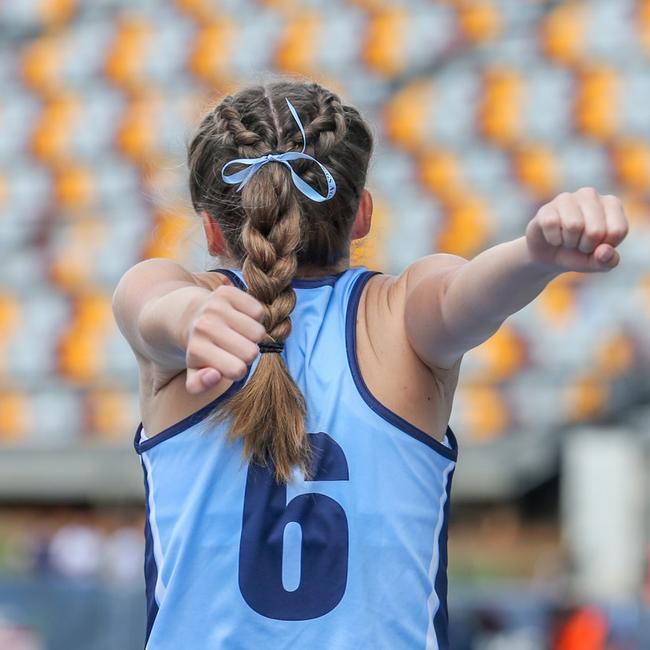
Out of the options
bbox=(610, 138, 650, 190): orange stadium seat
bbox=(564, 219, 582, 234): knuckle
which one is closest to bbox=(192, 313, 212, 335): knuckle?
bbox=(564, 219, 582, 234): knuckle

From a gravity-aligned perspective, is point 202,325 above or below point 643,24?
below

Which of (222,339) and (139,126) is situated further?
(139,126)

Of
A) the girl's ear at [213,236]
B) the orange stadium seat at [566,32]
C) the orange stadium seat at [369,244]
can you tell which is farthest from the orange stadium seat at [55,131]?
the girl's ear at [213,236]

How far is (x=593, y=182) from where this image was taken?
10672 mm

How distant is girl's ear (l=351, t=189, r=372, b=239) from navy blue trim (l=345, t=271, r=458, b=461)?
6.1 inches

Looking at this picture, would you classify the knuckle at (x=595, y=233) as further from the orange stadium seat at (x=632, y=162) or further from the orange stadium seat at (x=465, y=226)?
the orange stadium seat at (x=632, y=162)

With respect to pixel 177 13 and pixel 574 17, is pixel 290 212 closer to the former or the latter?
pixel 574 17

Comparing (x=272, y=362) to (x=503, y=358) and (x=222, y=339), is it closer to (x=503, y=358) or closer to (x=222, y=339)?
(x=222, y=339)

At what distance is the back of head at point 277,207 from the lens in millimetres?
1634

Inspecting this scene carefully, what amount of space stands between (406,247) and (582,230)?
961 centimetres

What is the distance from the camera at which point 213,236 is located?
1.89 metres

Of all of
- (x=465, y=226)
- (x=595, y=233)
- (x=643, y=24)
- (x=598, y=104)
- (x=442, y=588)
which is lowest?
(x=442, y=588)

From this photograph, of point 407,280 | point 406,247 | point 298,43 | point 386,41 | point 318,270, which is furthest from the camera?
point 298,43

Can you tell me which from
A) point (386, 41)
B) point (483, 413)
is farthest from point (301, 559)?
point (386, 41)
